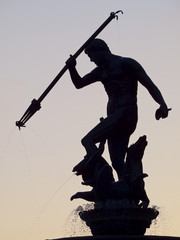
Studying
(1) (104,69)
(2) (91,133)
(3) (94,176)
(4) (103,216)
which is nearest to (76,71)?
(1) (104,69)

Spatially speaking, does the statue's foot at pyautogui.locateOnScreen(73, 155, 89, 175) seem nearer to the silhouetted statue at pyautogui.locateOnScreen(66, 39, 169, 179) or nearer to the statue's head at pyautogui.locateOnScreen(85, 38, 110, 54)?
the silhouetted statue at pyautogui.locateOnScreen(66, 39, 169, 179)

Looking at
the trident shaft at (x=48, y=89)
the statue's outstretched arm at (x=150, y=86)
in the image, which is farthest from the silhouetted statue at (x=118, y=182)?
the trident shaft at (x=48, y=89)

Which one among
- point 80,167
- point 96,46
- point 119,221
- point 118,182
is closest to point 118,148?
point 118,182

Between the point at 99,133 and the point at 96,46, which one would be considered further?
the point at 96,46

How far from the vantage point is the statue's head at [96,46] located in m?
12.7

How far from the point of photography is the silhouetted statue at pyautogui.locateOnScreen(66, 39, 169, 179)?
1217 cm

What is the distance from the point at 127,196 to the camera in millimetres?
11609

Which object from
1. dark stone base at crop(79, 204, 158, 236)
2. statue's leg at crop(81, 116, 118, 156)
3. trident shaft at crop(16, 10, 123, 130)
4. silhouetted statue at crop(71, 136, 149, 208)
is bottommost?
dark stone base at crop(79, 204, 158, 236)

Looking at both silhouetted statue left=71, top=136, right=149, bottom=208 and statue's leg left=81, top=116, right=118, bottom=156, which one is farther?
statue's leg left=81, top=116, right=118, bottom=156

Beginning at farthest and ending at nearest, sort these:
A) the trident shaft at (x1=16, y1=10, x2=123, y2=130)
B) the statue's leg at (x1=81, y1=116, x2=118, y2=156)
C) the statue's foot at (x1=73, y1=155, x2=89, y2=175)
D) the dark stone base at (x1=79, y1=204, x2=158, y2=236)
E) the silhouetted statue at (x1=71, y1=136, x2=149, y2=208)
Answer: the trident shaft at (x1=16, y1=10, x2=123, y2=130) → the statue's leg at (x1=81, y1=116, x2=118, y2=156) → the statue's foot at (x1=73, y1=155, x2=89, y2=175) → the silhouetted statue at (x1=71, y1=136, x2=149, y2=208) → the dark stone base at (x1=79, y1=204, x2=158, y2=236)

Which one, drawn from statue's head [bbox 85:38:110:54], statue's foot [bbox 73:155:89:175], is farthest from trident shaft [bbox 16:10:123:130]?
statue's foot [bbox 73:155:89:175]

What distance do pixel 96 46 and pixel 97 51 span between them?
110mm

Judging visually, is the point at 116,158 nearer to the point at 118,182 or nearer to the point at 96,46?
the point at 118,182

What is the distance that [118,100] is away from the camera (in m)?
12.3
